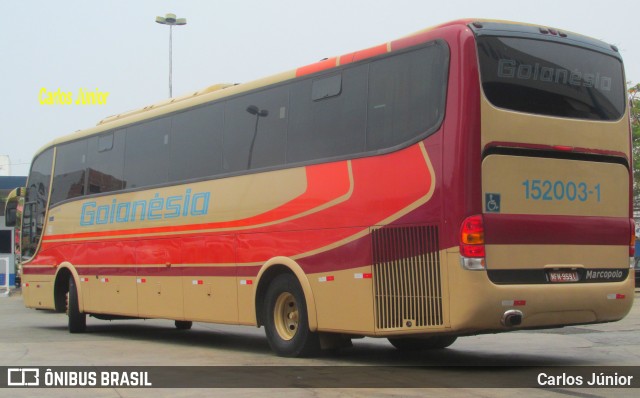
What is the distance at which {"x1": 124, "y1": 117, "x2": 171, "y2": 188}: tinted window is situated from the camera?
50.5 ft

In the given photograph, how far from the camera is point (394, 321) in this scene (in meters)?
10.4

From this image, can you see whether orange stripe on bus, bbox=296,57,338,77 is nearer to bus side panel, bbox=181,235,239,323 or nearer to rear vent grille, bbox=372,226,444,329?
rear vent grille, bbox=372,226,444,329

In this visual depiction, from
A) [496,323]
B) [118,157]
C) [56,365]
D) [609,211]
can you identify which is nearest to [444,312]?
[496,323]

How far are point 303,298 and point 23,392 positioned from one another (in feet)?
13.0

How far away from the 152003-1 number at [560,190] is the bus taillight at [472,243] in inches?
31.1

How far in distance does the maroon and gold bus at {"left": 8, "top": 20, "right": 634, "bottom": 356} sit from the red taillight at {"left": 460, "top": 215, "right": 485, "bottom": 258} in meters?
0.02

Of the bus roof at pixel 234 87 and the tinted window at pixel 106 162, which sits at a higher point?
the bus roof at pixel 234 87

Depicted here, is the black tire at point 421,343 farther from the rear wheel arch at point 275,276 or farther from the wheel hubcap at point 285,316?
the rear wheel arch at point 275,276

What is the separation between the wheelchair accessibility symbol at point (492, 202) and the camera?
9.81 meters

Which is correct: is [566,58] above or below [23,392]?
above

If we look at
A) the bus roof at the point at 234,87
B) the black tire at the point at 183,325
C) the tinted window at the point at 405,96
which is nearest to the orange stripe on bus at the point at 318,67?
the bus roof at the point at 234,87

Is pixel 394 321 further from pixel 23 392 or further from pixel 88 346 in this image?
pixel 88 346

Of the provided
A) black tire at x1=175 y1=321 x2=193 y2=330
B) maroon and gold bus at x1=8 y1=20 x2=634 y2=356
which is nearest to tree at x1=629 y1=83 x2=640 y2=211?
black tire at x1=175 y1=321 x2=193 y2=330

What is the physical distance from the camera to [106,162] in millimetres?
17297
